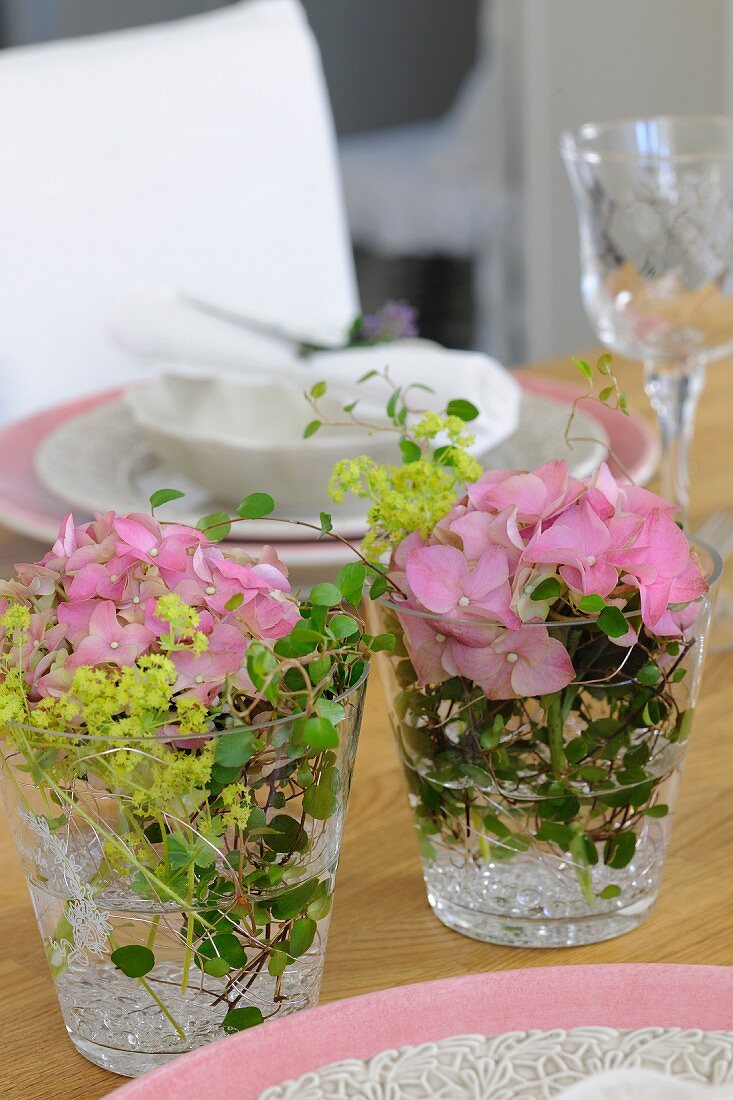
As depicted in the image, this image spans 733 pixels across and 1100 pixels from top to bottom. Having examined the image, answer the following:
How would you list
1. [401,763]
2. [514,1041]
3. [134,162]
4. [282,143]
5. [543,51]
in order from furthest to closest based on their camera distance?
[543,51], [282,143], [134,162], [401,763], [514,1041]

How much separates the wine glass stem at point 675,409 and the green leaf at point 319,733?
0.51 m

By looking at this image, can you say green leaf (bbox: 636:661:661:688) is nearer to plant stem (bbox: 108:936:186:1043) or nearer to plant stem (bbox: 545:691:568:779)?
plant stem (bbox: 545:691:568:779)

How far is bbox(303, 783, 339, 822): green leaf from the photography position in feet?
1.37

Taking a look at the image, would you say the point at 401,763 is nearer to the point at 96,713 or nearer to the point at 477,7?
the point at 96,713

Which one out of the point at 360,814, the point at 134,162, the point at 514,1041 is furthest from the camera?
the point at 134,162

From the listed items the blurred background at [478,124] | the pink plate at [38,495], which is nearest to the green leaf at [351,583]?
the pink plate at [38,495]

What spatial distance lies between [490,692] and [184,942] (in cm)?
13

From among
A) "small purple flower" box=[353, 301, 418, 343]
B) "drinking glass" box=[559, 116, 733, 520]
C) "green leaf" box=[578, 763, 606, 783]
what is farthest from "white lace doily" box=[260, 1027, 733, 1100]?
"small purple flower" box=[353, 301, 418, 343]

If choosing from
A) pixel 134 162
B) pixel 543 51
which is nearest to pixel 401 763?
pixel 134 162

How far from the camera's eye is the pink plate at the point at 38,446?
2.52ft

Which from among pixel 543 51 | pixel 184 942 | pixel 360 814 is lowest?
pixel 543 51

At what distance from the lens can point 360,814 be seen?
24.3 inches

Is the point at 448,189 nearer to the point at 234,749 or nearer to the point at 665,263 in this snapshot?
the point at 665,263

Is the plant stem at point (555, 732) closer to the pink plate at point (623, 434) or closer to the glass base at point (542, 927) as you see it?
the glass base at point (542, 927)
